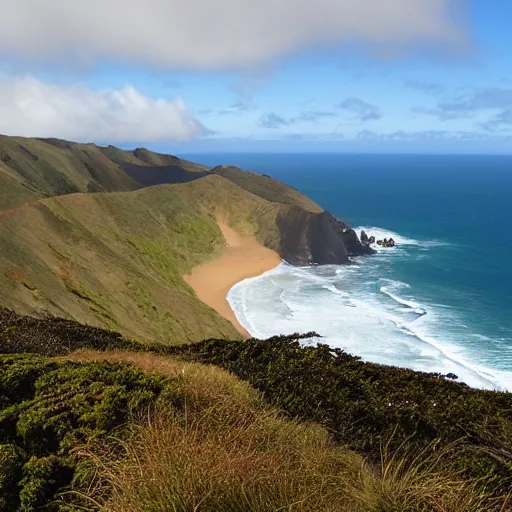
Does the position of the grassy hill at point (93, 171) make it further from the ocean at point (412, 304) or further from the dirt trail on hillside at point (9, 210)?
the ocean at point (412, 304)

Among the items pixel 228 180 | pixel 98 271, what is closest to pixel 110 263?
pixel 98 271

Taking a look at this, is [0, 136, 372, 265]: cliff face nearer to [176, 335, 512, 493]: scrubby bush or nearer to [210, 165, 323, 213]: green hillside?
[210, 165, 323, 213]: green hillside

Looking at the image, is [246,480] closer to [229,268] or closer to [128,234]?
[128,234]

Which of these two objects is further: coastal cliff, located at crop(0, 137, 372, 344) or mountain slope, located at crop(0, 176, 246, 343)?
coastal cliff, located at crop(0, 137, 372, 344)

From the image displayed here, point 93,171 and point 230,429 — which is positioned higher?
point 93,171

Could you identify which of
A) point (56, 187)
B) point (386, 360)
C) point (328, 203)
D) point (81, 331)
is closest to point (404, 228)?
point (328, 203)

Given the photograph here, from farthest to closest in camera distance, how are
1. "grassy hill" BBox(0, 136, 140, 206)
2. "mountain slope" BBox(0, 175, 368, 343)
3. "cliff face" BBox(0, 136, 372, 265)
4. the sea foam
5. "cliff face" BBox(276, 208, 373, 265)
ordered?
"grassy hill" BBox(0, 136, 140, 206) → "cliff face" BBox(0, 136, 372, 265) → "cliff face" BBox(276, 208, 373, 265) → the sea foam → "mountain slope" BBox(0, 175, 368, 343)

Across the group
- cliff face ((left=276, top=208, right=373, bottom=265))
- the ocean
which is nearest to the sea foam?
the ocean

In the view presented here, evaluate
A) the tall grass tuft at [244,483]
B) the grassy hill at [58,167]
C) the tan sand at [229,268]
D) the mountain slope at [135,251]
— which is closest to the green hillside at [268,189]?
the mountain slope at [135,251]

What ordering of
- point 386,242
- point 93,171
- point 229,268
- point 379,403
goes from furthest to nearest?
1. point 93,171
2. point 386,242
3. point 229,268
4. point 379,403
